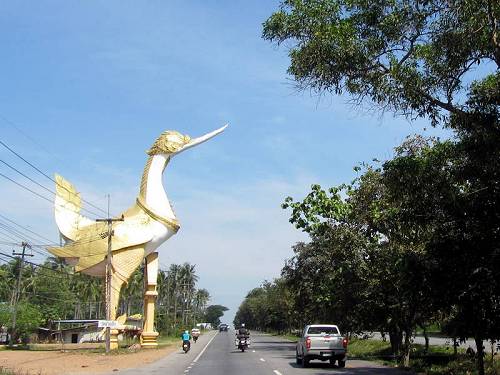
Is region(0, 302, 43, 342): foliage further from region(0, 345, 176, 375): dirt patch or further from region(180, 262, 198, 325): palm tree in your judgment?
region(180, 262, 198, 325): palm tree

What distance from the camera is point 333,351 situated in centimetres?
2317

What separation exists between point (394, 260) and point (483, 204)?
1018cm

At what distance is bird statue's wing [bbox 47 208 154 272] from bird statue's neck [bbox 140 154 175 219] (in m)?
1.03

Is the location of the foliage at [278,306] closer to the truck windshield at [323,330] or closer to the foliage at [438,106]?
the truck windshield at [323,330]

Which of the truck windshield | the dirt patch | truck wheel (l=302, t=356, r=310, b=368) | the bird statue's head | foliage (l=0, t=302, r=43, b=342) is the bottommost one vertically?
the dirt patch

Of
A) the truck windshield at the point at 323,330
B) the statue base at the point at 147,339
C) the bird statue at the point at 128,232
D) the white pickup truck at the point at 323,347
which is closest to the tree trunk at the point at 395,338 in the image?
the truck windshield at the point at 323,330

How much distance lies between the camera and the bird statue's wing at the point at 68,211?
41.0 metres

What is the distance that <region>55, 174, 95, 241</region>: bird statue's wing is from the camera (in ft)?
135

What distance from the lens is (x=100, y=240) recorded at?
40094mm

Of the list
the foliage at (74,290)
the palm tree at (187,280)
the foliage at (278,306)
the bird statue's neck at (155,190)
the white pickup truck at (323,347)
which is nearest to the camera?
the white pickup truck at (323,347)

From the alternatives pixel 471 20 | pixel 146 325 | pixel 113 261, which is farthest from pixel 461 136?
pixel 146 325

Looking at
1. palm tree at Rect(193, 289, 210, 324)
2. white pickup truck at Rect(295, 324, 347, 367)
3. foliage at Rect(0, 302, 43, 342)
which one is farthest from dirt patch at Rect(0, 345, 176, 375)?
palm tree at Rect(193, 289, 210, 324)

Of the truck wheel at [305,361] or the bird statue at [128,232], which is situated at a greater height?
the bird statue at [128,232]

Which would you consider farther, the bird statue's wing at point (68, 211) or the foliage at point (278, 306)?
the foliage at point (278, 306)
